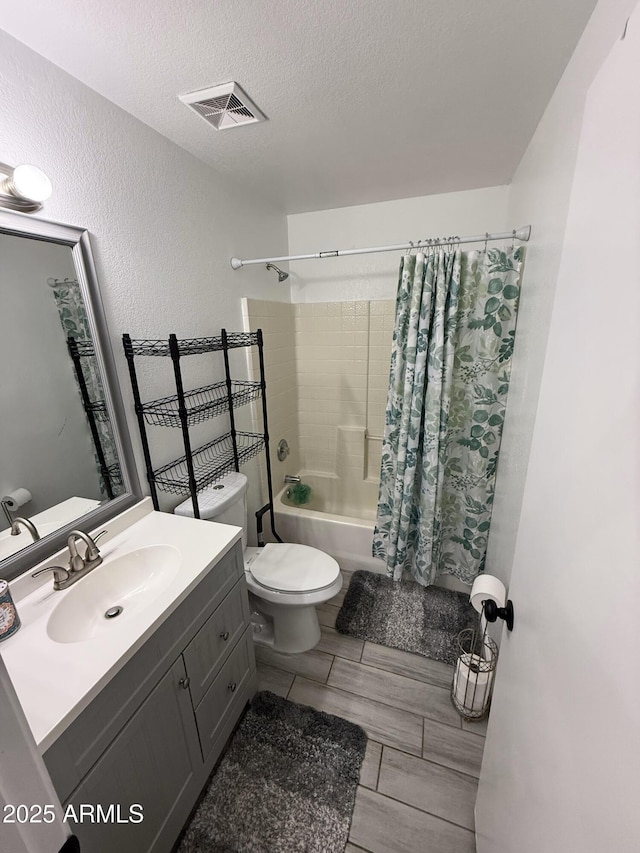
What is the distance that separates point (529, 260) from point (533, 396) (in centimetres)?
64

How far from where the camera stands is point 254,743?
1327 millimetres

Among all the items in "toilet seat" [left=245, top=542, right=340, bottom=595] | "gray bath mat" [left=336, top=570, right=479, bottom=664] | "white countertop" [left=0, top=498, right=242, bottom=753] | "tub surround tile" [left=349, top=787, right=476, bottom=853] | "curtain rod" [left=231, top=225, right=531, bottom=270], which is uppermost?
"curtain rod" [left=231, top=225, right=531, bottom=270]

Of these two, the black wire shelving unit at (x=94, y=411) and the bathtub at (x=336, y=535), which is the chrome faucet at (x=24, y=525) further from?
the bathtub at (x=336, y=535)

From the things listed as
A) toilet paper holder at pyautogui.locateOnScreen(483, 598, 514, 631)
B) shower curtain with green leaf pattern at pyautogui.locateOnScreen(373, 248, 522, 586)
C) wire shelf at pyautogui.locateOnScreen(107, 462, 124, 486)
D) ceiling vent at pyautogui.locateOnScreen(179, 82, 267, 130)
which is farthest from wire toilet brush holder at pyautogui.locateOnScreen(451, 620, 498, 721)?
ceiling vent at pyautogui.locateOnScreen(179, 82, 267, 130)

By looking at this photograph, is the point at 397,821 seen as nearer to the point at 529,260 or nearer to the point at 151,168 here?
the point at 529,260

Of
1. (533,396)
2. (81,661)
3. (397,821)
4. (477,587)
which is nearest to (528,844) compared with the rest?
(477,587)

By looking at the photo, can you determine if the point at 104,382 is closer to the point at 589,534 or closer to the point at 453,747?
the point at 589,534

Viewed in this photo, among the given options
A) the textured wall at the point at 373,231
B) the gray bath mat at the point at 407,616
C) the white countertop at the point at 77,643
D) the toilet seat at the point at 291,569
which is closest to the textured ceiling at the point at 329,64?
the textured wall at the point at 373,231

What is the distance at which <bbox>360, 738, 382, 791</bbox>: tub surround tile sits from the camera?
122cm

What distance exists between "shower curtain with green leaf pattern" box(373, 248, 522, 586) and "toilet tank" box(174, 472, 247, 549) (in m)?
0.85

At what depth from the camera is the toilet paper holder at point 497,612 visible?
748 millimetres

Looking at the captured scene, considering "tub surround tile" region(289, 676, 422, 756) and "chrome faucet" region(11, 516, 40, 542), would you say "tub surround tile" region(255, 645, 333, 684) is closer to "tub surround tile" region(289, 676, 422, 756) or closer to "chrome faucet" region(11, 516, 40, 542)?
"tub surround tile" region(289, 676, 422, 756)

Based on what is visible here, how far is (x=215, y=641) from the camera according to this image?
118 cm

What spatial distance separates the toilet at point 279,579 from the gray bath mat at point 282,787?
306 mm
